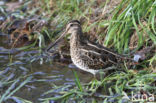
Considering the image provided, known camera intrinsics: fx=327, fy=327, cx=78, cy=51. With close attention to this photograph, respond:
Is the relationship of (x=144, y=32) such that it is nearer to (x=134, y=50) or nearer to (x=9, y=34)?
(x=134, y=50)

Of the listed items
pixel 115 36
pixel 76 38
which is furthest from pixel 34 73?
pixel 115 36

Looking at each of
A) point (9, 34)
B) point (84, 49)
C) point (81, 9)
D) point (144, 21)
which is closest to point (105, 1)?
point (81, 9)

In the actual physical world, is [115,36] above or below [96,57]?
above

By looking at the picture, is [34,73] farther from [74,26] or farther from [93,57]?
[93,57]

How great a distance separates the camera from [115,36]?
5141 mm

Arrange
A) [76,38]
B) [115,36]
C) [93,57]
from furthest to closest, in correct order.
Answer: [115,36] → [76,38] → [93,57]

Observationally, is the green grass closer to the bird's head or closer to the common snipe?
the common snipe

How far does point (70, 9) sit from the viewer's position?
259 inches

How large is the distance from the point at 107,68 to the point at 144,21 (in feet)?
3.41

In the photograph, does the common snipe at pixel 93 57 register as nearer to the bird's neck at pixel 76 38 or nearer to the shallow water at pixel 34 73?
the bird's neck at pixel 76 38

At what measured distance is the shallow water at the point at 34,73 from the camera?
15.4 ft

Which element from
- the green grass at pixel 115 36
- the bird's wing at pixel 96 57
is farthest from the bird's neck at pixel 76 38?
the green grass at pixel 115 36

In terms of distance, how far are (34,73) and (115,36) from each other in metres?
1.41

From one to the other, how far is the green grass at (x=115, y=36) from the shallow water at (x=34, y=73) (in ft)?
0.51
